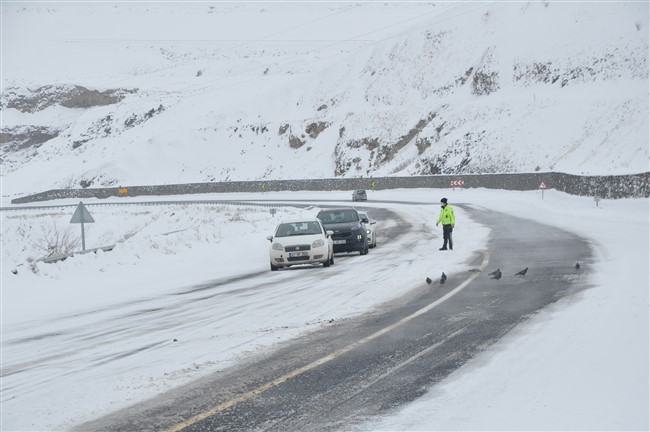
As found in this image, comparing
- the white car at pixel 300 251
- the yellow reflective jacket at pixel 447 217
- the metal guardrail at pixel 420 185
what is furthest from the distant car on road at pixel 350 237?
the metal guardrail at pixel 420 185

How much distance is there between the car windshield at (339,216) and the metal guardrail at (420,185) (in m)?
17.5

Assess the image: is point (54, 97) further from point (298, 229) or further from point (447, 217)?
point (447, 217)

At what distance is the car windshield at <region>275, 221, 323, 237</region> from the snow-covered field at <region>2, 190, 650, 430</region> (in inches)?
46.8

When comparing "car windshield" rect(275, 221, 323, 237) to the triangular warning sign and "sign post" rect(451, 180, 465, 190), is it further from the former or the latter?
"sign post" rect(451, 180, 465, 190)

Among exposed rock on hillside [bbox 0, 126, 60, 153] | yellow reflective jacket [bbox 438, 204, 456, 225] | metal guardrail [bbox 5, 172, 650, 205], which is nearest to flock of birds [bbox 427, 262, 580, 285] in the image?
yellow reflective jacket [bbox 438, 204, 456, 225]

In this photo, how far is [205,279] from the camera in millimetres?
20188

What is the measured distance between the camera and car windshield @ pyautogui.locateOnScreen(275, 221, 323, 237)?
22578 millimetres

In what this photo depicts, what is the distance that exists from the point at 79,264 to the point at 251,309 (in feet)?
30.6

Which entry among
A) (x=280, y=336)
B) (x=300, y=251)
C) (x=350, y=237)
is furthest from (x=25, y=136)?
(x=280, y=336)

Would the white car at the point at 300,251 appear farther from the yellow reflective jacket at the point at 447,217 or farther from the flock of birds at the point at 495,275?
the flock of birds at the point at 495,275

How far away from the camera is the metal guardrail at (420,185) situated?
135ft

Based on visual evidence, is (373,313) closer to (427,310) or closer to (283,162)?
(427,310)

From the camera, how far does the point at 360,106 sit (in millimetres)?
100562

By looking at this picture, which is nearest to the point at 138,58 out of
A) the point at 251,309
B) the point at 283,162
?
the point at 283,162
